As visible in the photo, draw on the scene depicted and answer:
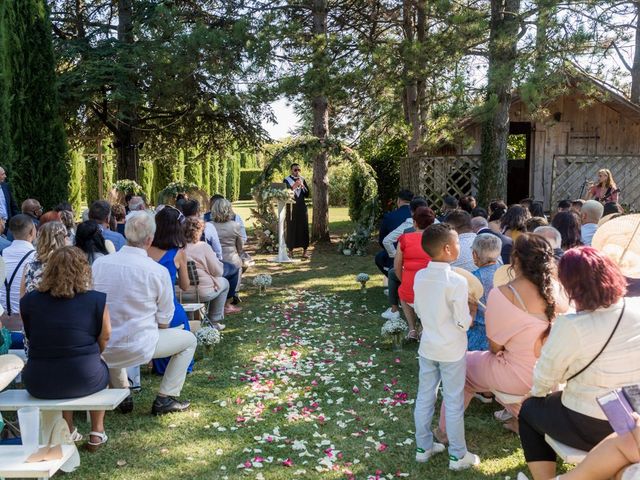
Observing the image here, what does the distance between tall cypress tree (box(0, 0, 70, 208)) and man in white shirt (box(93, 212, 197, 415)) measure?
6992 mm

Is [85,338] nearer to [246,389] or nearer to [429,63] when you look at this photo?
[246,389]

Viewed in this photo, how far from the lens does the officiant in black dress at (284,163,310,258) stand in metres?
12.7

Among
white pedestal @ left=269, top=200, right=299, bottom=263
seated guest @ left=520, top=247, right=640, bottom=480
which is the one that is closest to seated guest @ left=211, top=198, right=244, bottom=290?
white pedestal @ left=269, top=200, right=299, bottom=263

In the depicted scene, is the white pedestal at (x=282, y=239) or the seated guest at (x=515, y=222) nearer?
the seated guest at (x=515, y=222)

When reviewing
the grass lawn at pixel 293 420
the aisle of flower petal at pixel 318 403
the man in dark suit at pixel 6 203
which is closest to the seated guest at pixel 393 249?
the grass lawn at pixel 293 420

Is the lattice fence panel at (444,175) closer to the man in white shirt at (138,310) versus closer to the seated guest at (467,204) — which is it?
the seated guest at (467,204)

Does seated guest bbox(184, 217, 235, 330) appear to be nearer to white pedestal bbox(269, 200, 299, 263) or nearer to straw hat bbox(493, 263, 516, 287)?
straw hat bbox(493, 263, 516, 287)

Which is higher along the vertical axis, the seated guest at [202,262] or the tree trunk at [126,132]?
the tree trunk at [126,132]

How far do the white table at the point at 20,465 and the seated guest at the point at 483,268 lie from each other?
3.00m

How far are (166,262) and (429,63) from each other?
6.90 meters

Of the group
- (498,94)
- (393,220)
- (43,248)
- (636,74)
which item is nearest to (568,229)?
(393,220)

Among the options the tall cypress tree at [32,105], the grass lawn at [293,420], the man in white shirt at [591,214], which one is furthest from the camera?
the tall cypress tree at [32,105]

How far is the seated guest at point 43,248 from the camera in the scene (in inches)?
178

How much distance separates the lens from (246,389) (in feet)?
17.1
